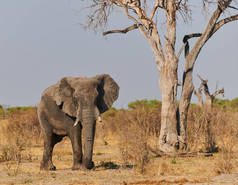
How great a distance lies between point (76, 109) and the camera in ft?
37.6

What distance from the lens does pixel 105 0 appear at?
18906 mm

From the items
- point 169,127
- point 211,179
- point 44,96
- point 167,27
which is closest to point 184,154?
point 169,127

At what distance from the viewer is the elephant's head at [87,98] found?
36.3 feet

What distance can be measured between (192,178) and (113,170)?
99.6 inches

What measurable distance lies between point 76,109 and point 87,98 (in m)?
0.50

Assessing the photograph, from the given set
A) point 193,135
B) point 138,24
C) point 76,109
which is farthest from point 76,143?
point 138,24

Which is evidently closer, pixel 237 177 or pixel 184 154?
pixel 237 177

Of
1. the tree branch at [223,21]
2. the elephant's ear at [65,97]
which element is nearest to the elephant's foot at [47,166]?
the elephant's ear at [65,97]

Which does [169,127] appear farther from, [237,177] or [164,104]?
[237,177]

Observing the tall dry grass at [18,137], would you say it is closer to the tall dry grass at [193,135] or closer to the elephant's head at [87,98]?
the elephant's head at [87,98]

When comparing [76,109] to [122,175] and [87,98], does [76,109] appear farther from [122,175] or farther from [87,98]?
[122,175]

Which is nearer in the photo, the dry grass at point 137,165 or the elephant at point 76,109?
the dry grass at point 137,165

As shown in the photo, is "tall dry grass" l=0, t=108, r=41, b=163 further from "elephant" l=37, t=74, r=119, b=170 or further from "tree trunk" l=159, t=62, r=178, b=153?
"tree trunk" l=159, t=62, r=178, b=153

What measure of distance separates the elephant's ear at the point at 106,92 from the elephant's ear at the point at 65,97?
2.10 feet
